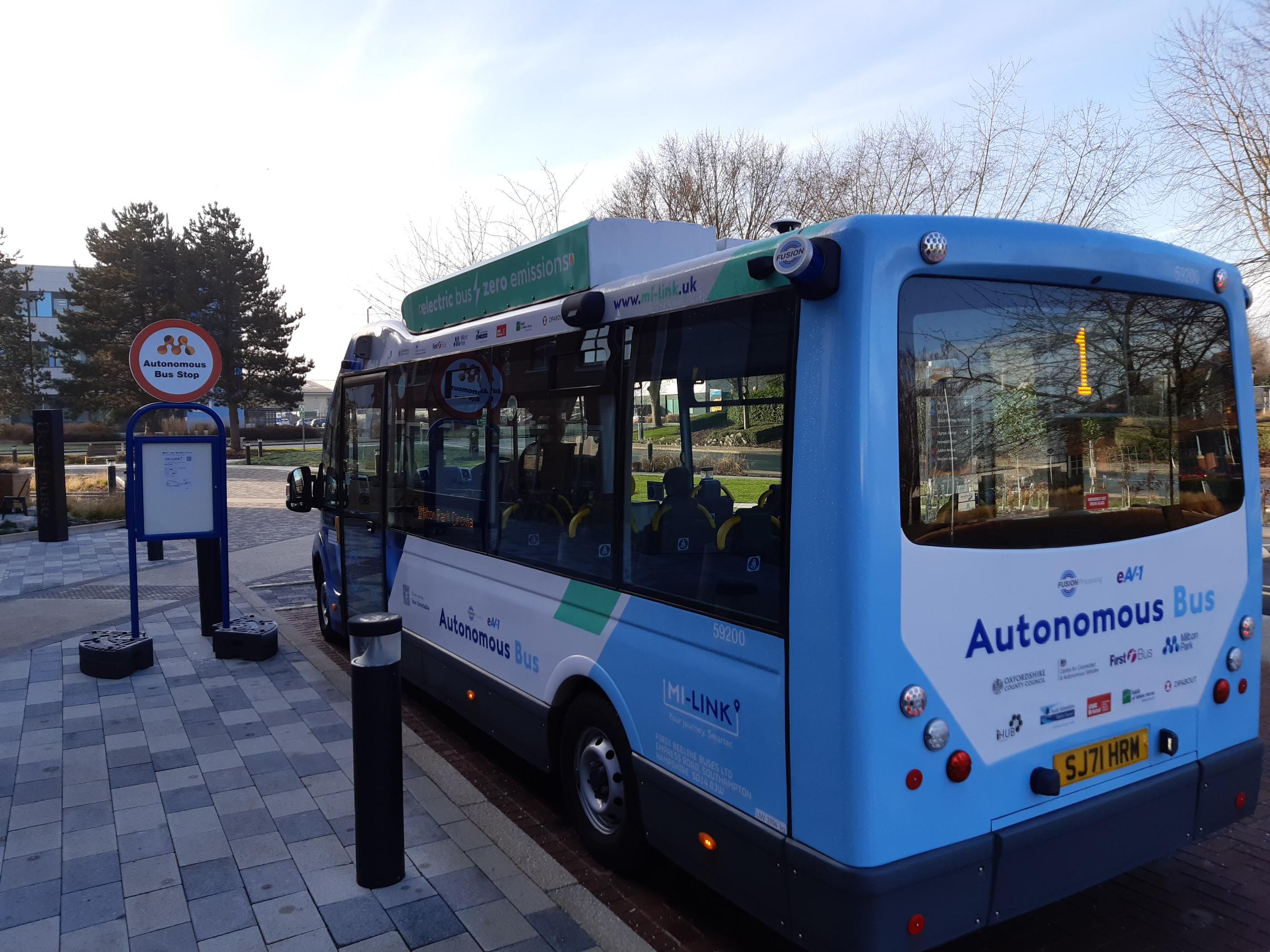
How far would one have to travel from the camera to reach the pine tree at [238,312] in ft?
156

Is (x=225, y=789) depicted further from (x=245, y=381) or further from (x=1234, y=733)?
(x=245, y=381)

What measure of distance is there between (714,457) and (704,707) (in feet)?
3.00

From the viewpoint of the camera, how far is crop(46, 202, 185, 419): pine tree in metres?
46.4

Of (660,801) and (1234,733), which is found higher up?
(1234,733)

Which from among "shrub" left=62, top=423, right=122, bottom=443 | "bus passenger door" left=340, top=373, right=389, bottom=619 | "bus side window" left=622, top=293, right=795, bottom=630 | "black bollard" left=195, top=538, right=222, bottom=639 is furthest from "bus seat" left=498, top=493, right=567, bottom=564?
"shrub" left=62, top=423, right=122, bottom=443

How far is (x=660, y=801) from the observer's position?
3514 mm

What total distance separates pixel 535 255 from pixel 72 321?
51.5 m

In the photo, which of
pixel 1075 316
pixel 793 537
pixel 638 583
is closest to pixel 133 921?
pixel 638 583

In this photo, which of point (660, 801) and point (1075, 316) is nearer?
point (1075, 316)

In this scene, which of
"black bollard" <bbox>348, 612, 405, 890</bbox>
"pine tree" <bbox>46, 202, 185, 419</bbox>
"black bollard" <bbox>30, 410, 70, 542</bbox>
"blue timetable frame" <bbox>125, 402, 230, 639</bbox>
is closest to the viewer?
"black bollard" <bbox>348, 612, 405, 890</bbox>

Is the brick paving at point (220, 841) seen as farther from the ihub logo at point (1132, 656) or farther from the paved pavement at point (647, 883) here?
the ihub logo at point (1132, 656)

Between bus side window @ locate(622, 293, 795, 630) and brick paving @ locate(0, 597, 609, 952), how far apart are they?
145cm

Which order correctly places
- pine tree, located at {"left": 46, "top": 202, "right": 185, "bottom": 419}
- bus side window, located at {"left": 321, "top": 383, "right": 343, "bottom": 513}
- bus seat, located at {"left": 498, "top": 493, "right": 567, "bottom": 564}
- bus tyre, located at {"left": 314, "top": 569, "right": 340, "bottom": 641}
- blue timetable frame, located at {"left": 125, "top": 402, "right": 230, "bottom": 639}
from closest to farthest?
bus seat, located at {"left": 498, "top": 493, "right": 567, "bottom": 564}
blue timetable frame, located at {"left": 125, "top": 402, "right": 230, "bottom": 639}
bus side window, located at {"left": 321, "top": 383, "right": 343, "bottom": 513}
bus tyre, located at {"left": 314, "top": 569, "right": 340, "bottom": 641}
pine tree, located at {"left": 46, "top": 202, "right": 185, "bottom": 419}

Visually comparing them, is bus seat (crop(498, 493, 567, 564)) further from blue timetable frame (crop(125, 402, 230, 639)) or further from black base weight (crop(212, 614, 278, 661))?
blue timetable frame (crop(125, 402, 230, 639))
